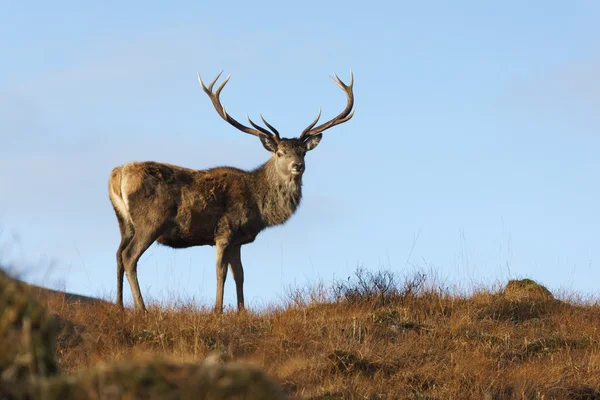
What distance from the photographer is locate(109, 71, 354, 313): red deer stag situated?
12.6 m

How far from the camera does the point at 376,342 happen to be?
9.70 metres

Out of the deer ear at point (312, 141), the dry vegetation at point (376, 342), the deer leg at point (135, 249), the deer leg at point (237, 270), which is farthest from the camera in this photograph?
the deer ear at point (312, 141)

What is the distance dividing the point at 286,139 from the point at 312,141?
0.40 m

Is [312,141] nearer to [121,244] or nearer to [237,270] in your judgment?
[237,270]

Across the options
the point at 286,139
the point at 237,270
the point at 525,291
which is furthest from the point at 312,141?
the point at 525,291

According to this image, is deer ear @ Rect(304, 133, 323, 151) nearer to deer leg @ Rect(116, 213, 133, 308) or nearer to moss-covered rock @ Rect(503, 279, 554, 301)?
deer leg @ Rect(116, 213, 133, 308)

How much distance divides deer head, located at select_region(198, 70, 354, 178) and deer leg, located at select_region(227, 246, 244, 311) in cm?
139

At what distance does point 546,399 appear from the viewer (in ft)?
27.7

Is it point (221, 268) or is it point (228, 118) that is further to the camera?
point (228, 118)

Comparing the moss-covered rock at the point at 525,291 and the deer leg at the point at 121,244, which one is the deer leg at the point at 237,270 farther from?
the moss-covered rock at the point at 525,291

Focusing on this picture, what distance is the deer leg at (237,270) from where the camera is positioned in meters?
13.0

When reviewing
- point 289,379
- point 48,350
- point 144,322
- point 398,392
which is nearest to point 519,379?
point 398,392

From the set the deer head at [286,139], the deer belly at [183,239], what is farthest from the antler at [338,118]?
the deer belly at [183,239]

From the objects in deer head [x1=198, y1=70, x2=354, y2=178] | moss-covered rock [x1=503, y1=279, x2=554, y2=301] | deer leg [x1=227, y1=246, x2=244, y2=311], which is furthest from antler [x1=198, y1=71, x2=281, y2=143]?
moss-covered rock [x1=503, y1=279, x2=554, y2=301]
